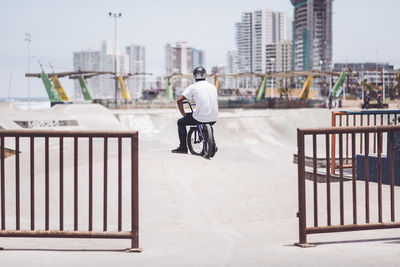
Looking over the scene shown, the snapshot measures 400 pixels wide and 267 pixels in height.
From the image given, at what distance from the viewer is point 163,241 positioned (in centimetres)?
582

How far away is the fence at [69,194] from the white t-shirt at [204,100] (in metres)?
1.91

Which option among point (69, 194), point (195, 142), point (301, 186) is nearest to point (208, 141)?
point (195, 142)

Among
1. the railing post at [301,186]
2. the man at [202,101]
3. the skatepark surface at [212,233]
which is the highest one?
the man at [202,101]

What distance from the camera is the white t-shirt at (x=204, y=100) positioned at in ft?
31.9

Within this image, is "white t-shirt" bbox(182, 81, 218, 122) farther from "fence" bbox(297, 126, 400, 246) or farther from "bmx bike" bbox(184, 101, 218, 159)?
"fence" bbox(297, 126, 400, 246)

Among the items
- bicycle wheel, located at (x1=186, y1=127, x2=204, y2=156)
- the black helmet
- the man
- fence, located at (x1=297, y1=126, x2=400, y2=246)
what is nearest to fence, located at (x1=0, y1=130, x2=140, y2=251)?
bicycle wheel, located at (x1=186, y1=127, x2=204, y2=156)

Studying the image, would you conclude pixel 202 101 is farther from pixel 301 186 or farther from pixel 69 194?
pixel 301 186

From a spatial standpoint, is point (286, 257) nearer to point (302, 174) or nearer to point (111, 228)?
point (302, 174)

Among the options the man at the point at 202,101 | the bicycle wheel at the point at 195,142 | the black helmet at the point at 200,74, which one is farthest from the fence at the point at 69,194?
the black helmet at the point at 200,74

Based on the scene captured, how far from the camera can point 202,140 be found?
10.4 meters

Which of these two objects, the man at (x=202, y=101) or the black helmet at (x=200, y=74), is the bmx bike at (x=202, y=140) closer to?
the man at (x=202, y=101)

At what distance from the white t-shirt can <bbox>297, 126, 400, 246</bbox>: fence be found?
2.24m

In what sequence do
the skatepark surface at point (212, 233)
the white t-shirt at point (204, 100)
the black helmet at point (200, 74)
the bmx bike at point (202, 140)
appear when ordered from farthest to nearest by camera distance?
1. the bmx bike at point (202, 140)
2. the black helmet at point (200, 74)
3. the white t-shirt at point (204, 100)
4. the skatepark surface at point (212, 233)

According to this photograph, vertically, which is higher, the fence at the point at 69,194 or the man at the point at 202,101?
the man at the point at 202,101
